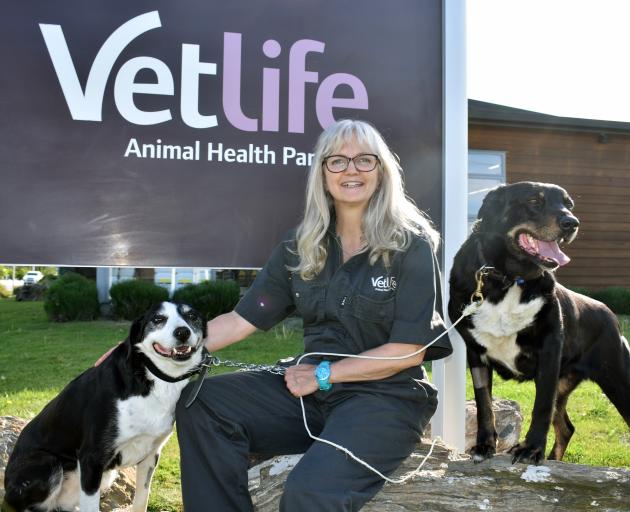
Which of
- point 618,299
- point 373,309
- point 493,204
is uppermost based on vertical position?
point 493,204

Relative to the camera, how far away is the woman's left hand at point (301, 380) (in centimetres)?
250

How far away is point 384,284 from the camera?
2588 mm

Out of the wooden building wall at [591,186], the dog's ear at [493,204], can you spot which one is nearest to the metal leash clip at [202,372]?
the dog's ear at [493,204]

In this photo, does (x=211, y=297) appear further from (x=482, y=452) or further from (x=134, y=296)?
(x=482, y=452)

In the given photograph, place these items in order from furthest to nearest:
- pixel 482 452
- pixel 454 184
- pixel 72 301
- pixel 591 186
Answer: pixel 591 186 < pixel 72 301 < pixel 454 184 < pixel 482 452

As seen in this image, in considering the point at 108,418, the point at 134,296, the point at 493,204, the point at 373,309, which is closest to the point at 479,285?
the point at 493,204

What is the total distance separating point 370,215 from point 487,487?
4.05 ft

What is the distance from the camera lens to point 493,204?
2930mm

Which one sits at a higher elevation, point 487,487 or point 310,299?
point 310,299

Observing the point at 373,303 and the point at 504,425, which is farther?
the point at 504,425

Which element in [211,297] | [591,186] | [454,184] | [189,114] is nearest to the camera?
[189,114]

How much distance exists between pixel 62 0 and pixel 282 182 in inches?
59.6

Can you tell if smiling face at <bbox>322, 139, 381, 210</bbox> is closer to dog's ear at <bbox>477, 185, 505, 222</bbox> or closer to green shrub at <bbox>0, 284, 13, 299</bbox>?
dog's ear at <bbox>477, 185, 505, 222</bbox>

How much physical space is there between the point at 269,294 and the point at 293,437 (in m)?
0.68
